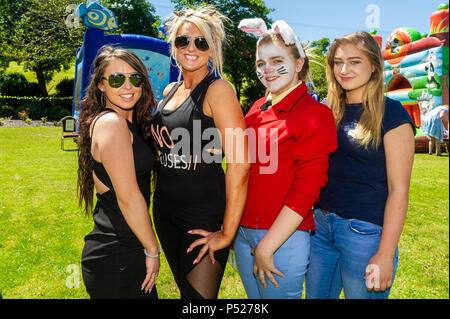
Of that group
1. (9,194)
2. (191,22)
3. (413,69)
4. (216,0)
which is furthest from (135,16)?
(191,22)

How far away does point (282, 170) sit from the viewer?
1.84 meters

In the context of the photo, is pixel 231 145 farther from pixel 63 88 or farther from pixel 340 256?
pixel 63 88

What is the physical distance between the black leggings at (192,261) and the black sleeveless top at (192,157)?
81mm

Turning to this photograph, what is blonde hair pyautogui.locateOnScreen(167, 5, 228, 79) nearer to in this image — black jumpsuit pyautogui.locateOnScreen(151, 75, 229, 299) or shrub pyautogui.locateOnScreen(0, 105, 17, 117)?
black jumpsuit pyautogui.locateOnScreen(151, 75, 229, 299)

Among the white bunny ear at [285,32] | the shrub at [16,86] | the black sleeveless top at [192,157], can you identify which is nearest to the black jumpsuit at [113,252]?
the black sleeveless top at [192,157]

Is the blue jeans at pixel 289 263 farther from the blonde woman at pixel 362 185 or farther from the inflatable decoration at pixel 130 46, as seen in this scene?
the inflatable decoration at pixel 130 46

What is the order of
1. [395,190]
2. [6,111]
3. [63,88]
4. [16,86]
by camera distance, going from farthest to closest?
[63,88] → [16,86] → [6,111] → [395,190]

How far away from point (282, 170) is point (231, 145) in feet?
1.03

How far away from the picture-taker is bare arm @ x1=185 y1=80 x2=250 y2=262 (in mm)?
1851

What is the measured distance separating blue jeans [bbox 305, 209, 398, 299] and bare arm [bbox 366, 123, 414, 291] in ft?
0.26

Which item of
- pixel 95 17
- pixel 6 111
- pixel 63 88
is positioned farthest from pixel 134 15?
pixel 95 17

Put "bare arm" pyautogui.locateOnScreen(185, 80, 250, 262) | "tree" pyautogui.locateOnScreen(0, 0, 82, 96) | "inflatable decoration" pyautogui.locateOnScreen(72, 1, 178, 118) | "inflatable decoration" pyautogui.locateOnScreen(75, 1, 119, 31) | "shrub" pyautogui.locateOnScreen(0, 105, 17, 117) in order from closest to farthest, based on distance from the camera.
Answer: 1. "bare arm" pyautogui.locateOnScreen(185, 80, 250, 262)
2. "inflatable decoration" pyautogui.locateOnScreen(72, 1, 178, 118)
3. "inflatable decoration" pyautogui.locateOnScreen(75, 1, 119, 31)
4. "shrub" pyautogui.locateOnScreen(0, 105, 17, 117)
5. "tree" pyautogui.locateOnScreen(0, 0, 82, 96)

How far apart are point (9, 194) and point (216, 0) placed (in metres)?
22.1

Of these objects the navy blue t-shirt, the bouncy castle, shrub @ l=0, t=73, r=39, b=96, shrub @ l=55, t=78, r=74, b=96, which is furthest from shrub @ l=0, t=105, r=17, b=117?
the navy blue t-shirt
